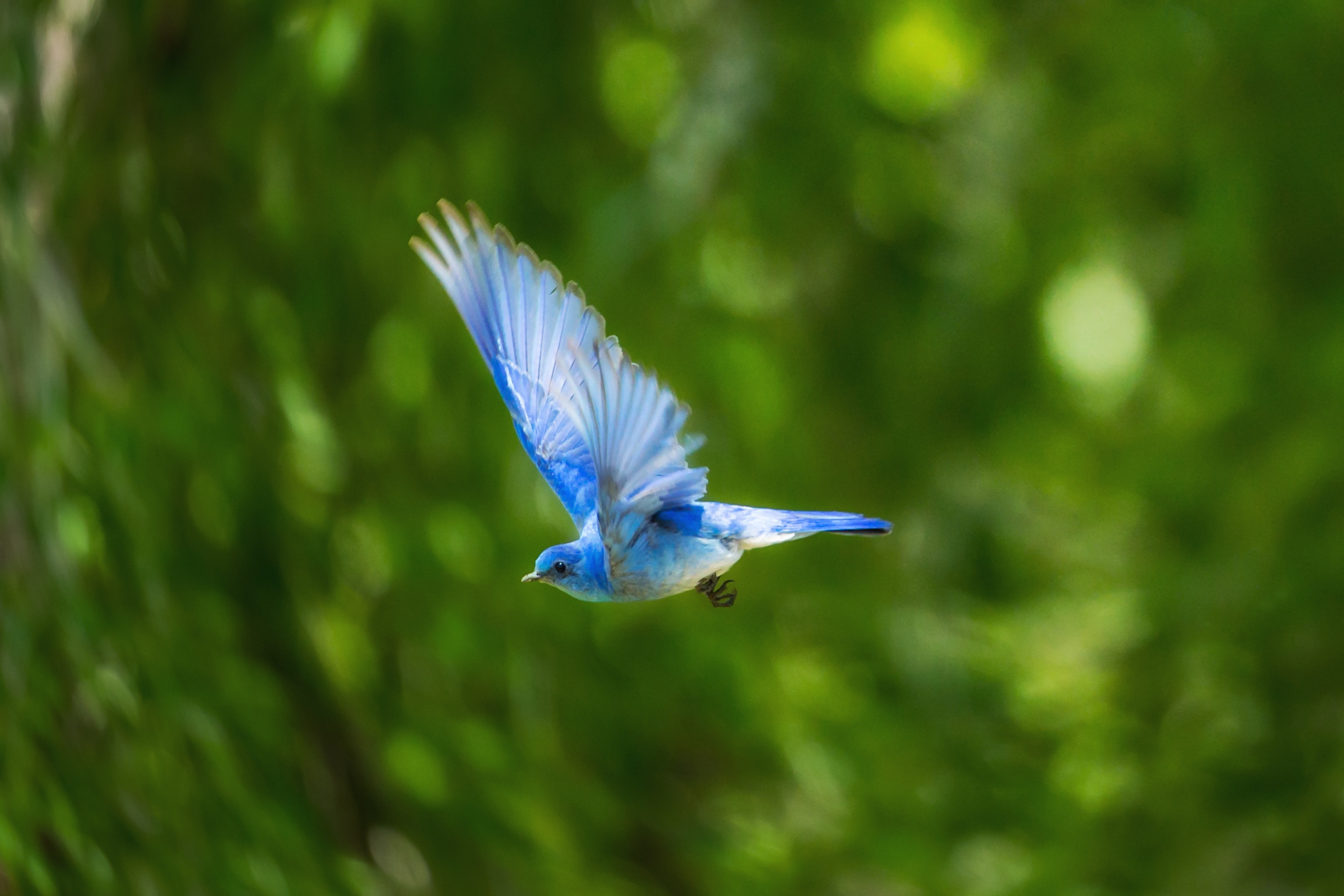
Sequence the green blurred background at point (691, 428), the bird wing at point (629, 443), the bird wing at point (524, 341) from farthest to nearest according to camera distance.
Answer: the green blurred background at point (691, 428) → the bird wing at point (524, 341) → the bird wing at point (629, 443)

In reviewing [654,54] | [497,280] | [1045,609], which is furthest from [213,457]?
[1045,609]

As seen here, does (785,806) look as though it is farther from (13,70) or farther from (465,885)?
(13,70)

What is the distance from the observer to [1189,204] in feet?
4.24

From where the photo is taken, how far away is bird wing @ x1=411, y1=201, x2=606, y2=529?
0.45 metres

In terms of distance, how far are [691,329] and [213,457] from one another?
433 millimetres

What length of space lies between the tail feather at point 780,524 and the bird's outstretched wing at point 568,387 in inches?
1.5

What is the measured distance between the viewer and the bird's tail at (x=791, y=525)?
0.35 m

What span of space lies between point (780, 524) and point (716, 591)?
31mm

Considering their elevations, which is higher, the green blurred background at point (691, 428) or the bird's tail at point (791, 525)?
the green blurred background at point (691, 428)

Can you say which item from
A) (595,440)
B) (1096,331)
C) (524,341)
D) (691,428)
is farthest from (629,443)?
(1096,331)

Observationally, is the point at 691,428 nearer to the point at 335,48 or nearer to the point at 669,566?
the point at 335,48

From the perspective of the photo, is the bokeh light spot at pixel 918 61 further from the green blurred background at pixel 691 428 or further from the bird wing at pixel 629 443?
the bird wing at pixel 629 443

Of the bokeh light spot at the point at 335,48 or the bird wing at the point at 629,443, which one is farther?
the bokeh light spot at the point at 335,48

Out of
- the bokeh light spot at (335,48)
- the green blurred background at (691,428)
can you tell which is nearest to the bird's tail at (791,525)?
the green blurred background at (691,428)
